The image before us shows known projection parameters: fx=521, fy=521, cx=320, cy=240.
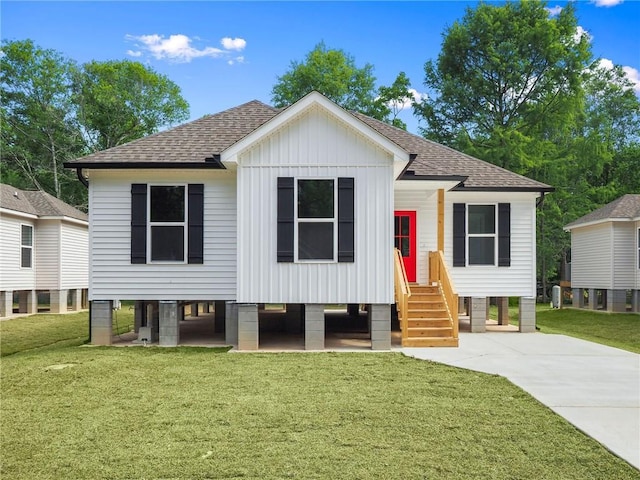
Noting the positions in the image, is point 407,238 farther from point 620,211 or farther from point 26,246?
point 26,246

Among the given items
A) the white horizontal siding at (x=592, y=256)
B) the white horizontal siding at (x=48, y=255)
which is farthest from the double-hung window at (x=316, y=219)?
the white horizontal siding at (x=592, y=256)

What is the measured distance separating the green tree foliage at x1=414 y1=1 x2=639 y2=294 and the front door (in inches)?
644

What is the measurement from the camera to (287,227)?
1030 cm

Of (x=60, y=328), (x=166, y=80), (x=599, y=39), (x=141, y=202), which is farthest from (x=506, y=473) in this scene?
(x=166, y=80)

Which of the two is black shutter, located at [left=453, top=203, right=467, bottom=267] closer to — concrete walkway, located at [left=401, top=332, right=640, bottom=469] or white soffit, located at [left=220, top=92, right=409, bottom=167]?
concrete walkway, located at [left=401, top=332, right=640, bottom=469]

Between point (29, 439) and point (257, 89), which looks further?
point (257, 89)

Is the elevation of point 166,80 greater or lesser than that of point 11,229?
greater

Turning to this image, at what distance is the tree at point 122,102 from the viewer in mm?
35219

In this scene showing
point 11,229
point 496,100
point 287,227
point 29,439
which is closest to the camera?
point 29,439

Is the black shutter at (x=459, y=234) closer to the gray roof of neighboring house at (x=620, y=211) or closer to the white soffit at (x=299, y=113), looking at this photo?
the white soffit at (x=299, y=113)

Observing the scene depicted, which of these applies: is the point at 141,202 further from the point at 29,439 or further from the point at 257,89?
the point at 257,89

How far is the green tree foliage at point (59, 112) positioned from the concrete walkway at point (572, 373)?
29922 millimetres

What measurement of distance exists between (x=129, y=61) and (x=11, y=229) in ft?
76.6

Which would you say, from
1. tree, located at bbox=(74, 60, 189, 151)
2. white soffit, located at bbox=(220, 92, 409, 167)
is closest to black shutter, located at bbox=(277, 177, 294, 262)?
white soffit, located at bbox=(220, 92, 409, 167)
